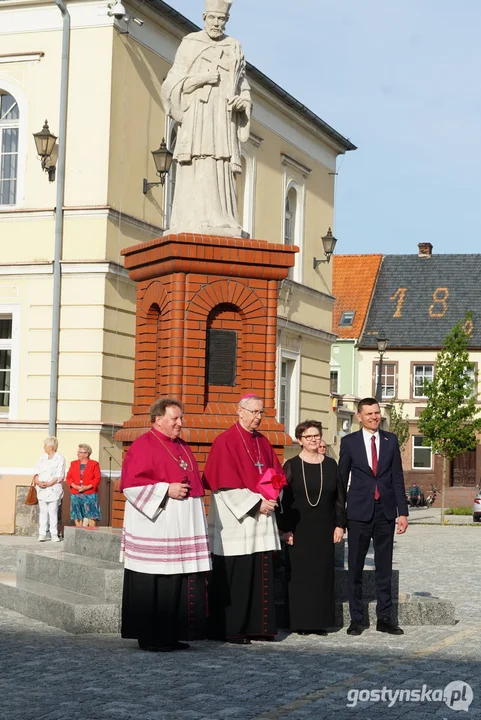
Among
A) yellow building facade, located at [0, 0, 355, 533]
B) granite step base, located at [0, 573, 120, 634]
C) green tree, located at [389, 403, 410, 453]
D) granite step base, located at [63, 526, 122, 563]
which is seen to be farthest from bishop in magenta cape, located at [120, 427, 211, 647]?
green tree, located at [389, 403, 410, 453]

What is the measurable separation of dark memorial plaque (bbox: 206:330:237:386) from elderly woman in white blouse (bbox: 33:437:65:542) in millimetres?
9687

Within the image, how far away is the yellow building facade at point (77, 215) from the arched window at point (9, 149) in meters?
0.03

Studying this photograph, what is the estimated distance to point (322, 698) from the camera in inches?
307

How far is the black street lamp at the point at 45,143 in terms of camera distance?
77.5 ft

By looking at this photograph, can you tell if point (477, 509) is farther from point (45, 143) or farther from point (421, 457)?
point (45, 143)

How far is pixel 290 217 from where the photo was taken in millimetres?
32844

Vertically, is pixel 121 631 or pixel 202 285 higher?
pixel 202 285

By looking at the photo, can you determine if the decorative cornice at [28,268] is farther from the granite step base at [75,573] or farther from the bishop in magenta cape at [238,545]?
the bishop in magenta cape at [238,545]

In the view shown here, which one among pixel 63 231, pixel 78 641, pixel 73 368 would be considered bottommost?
pixel 78 641

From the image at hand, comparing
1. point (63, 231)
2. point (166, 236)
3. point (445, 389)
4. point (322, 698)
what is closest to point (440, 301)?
point (445, 389)

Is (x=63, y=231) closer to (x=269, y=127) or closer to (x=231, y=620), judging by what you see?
(x=269, y=127)

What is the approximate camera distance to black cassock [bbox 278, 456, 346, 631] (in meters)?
10.7

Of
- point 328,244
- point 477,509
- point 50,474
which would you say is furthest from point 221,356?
point 477,509

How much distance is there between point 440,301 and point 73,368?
41.2 metres
